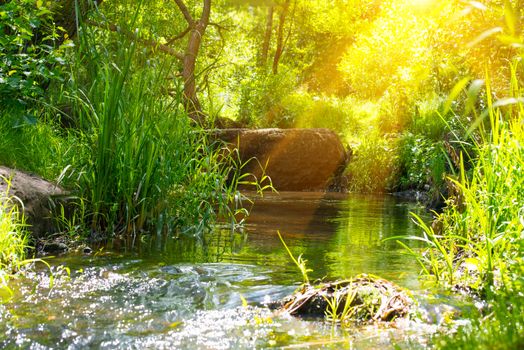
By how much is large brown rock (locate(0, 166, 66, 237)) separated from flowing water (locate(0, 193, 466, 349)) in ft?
1.76

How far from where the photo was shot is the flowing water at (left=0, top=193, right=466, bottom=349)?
3.35 metres

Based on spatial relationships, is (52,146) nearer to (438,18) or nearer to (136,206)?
(136,206)

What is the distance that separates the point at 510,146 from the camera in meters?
4.58

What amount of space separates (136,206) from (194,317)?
112 inches

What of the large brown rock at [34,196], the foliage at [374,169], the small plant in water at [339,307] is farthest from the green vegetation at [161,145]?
the foliage at [374,169]

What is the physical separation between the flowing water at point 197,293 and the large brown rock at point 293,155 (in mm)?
8008

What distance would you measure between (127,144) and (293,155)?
31.5 feet

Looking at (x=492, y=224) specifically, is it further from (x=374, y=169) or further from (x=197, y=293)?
(x=374, y=169)

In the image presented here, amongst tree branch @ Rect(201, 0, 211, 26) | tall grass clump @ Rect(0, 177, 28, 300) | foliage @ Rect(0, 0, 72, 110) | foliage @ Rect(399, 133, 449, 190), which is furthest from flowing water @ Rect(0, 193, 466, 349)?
tree branch @ Rect(201, 0, 211, 26)

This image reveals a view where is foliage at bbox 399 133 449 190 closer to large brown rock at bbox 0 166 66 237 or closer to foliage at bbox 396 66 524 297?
foliage at bbox 396 66 524 297

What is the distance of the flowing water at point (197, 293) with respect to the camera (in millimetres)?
3346

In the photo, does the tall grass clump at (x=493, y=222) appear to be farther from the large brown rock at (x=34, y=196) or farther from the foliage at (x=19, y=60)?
the foliage at (x=19, y=60)

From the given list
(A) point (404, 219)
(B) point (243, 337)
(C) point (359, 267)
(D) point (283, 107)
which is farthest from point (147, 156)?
(D) point (283, 107)

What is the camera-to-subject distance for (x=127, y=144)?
6.08 metres
